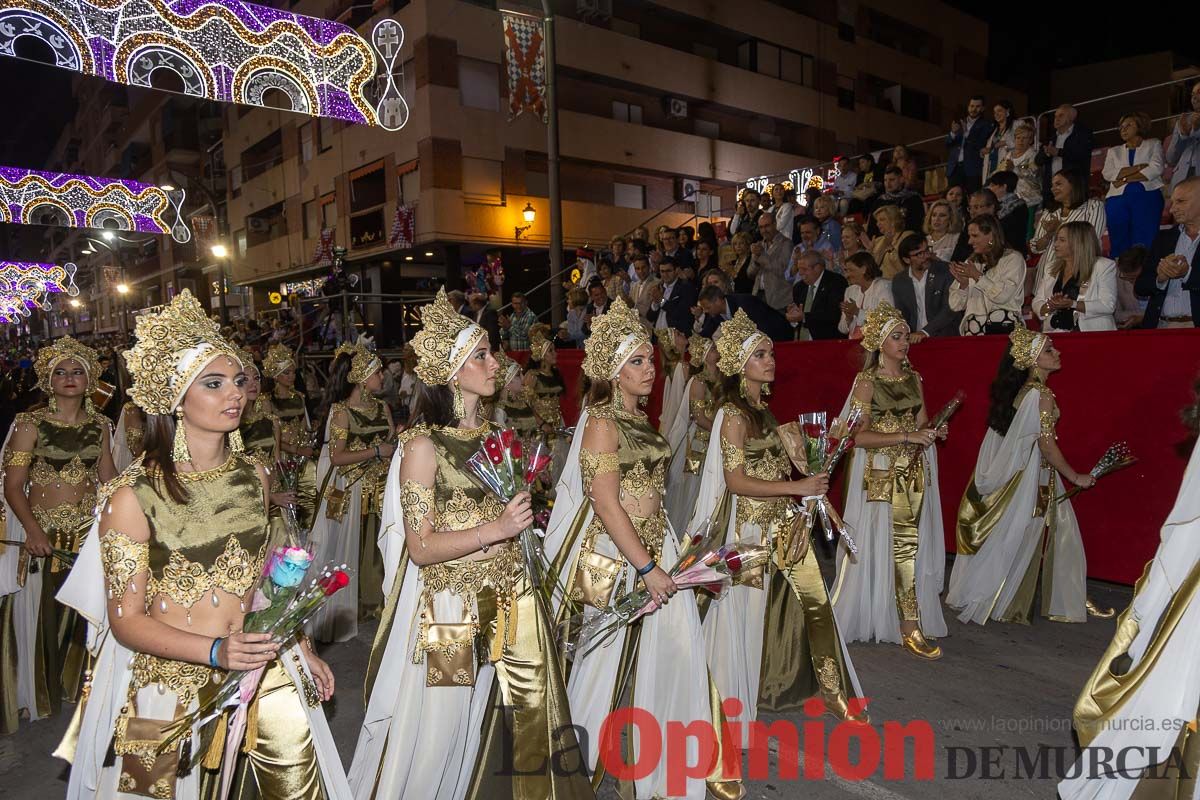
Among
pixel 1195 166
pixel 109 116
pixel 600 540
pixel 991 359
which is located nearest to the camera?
A: pixel 600 540

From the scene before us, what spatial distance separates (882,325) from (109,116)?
188 feet

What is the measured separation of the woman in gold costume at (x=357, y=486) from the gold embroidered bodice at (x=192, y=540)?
11.1 feet

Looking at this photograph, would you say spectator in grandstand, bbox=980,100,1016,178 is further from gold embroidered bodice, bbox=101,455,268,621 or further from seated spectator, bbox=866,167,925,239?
gold embroidered bodice, bbox=101,455,268,621

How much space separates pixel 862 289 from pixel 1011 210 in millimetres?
1970

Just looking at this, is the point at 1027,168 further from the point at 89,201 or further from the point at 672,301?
the point at 89,201

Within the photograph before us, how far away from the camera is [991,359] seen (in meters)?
6.57

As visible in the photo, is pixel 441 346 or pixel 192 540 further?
pixel 441 346

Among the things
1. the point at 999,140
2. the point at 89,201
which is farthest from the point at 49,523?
the point at 89,201

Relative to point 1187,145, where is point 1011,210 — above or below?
below

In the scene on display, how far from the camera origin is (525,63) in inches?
504

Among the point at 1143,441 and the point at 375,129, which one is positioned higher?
the point at 375,129

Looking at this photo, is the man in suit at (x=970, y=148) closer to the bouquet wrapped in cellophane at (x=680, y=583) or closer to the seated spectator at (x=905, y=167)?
the seated spectator at (x=905, y=167)

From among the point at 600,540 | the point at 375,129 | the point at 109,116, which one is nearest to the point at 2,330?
the point at 109,116

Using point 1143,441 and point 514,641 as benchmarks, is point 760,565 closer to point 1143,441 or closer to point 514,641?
point 514,641
